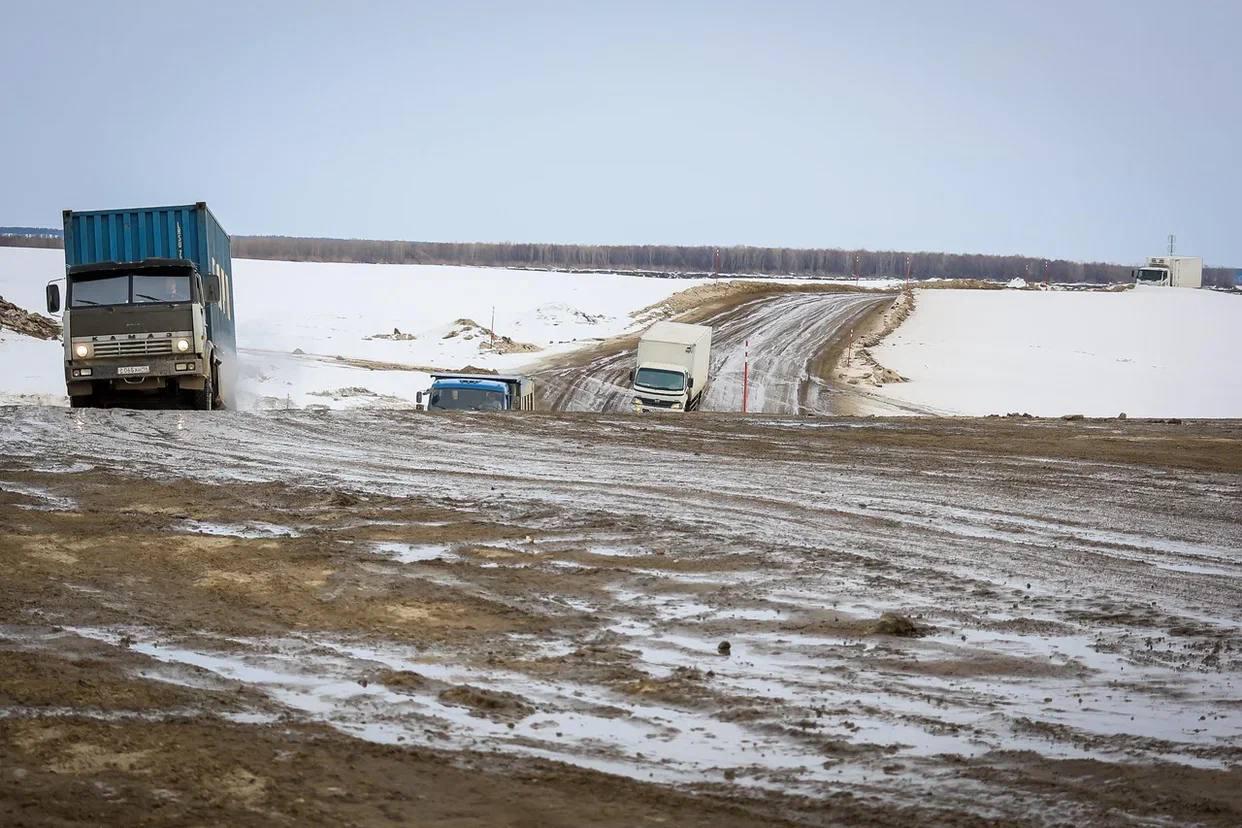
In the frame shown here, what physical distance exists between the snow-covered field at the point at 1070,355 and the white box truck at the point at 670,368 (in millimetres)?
7337

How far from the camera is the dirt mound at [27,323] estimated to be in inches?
1705

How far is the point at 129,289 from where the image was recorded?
76.0 feet

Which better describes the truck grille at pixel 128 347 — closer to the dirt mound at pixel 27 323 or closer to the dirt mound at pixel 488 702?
the dirt mound at pixel 488 702

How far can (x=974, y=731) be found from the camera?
6441 mm

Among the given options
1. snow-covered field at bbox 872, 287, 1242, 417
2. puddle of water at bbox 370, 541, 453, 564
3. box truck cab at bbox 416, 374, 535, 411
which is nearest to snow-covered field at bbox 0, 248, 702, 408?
box truck cab at bbox 416, 374, 535, 411

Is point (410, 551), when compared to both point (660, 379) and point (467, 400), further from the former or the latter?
point (660, 379)

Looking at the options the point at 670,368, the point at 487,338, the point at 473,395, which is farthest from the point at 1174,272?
the point at 473,395

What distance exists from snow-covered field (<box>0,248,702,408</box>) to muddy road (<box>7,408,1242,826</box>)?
21.3m

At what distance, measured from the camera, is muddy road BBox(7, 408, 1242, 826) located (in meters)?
5.47

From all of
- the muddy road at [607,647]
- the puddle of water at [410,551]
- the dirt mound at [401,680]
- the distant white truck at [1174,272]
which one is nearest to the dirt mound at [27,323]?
the muddy road at [607,647]

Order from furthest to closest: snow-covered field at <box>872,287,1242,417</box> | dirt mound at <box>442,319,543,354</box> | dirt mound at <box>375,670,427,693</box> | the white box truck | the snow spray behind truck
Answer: dirt mound at <box>442,319,543,354</box> < snow-covered field at <box>872,287,1242,417</box> < the white box truck < the snow spray behind truck < dirt mound at <box>375,670,427,693</box>

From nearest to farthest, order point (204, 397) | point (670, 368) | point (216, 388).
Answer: point (204, 397) < point (216, 388) < point (670, 368)

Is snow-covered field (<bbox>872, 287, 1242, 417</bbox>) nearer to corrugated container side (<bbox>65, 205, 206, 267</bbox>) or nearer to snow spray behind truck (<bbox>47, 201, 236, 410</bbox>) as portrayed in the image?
corrugated container side (<bbox>65, 205, 206, 267</bbox>)

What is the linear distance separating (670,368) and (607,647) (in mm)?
28472
